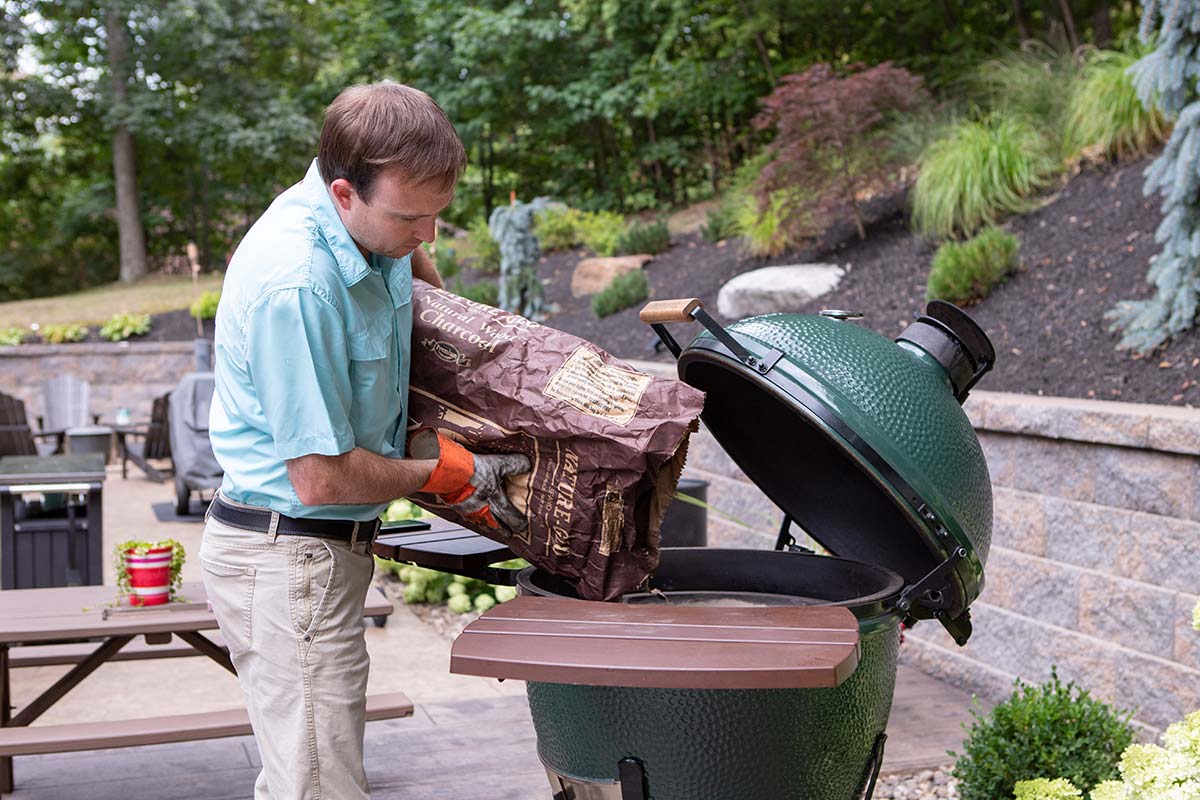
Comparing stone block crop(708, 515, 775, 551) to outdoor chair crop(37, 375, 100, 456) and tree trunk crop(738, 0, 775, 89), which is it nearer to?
outdoor chair crop(37, 375, 100, 456)

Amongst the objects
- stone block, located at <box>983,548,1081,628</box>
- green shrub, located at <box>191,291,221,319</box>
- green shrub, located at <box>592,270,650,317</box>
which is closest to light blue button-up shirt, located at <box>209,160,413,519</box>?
stone block, located at <box>983,548,1081,628</box>

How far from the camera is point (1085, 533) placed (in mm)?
3688

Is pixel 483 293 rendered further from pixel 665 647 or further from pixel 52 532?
pixel 665 647

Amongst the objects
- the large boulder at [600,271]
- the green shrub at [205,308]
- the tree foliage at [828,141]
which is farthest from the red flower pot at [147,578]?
the green shrub at [205,308]

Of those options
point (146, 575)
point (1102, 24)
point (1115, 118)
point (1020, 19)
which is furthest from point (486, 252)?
point (146, 575)

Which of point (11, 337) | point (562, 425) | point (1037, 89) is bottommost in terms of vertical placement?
point (11, 337)

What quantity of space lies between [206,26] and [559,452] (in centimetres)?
1760

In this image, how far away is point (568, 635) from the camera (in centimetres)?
190

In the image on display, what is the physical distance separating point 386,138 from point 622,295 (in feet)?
25.6

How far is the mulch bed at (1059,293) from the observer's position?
4.63 metres

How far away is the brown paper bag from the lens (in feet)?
6.88

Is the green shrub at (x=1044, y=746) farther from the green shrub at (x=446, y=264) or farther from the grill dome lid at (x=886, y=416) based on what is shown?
the green shrub at (x=446, y=264)

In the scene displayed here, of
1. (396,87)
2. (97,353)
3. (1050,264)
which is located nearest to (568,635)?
Answer: (396,87)

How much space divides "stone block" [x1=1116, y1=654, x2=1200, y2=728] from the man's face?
2.62 m
